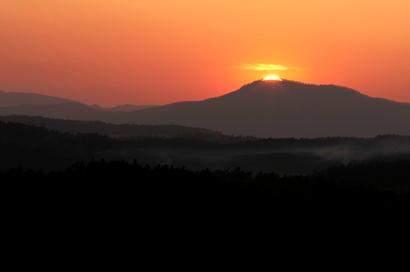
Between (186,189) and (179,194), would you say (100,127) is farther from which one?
(179,194)

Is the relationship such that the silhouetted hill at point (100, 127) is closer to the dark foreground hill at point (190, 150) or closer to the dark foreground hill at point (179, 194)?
the dark foreground hill at point (190, 150)

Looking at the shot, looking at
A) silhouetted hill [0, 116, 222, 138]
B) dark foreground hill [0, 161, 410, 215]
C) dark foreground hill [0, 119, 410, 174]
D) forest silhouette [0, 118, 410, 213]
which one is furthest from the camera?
silhouetted hill [0, 116, 222, 138]

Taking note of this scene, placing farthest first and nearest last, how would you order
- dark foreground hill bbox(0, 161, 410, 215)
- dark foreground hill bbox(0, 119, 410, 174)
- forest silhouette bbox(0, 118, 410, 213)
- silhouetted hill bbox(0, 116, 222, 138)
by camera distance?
1. silhouetted hill bbox(0, 116, 222, 138)
2. dark foreground hill bbox(0, 119, 410, 174)
3. forest silhouette bbox(0, 118, 410, 213)
4. dark foreground hill bbox(0, 161, 410, 215)

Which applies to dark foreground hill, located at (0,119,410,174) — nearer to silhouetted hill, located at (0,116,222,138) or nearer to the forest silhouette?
silhouetted hill, located at (0,116,222,138)

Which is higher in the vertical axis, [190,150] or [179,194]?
[190,150]

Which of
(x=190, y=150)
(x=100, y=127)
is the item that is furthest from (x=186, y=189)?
(x=100, y=127)

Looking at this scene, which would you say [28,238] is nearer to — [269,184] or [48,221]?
[48,221]

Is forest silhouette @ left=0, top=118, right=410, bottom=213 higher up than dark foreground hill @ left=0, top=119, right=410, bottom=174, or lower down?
lower down

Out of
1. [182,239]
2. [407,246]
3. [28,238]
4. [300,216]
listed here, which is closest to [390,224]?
[407,246]

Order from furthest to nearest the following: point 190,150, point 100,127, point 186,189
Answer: point 100,127 < point 190,150 < point 186,189

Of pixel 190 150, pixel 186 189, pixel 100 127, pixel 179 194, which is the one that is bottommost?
pixel 179 194

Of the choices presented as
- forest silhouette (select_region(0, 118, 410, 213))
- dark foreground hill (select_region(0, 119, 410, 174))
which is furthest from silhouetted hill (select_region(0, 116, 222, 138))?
forest silhouette (select_region(0, 118, 410, 213))

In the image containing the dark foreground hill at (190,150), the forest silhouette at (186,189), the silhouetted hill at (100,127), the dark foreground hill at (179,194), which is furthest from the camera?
the silhouetted hill at (100,127)

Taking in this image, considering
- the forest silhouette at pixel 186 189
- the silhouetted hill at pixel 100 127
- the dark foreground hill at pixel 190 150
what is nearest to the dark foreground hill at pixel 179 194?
the forest silhouette at pixel 186 189
